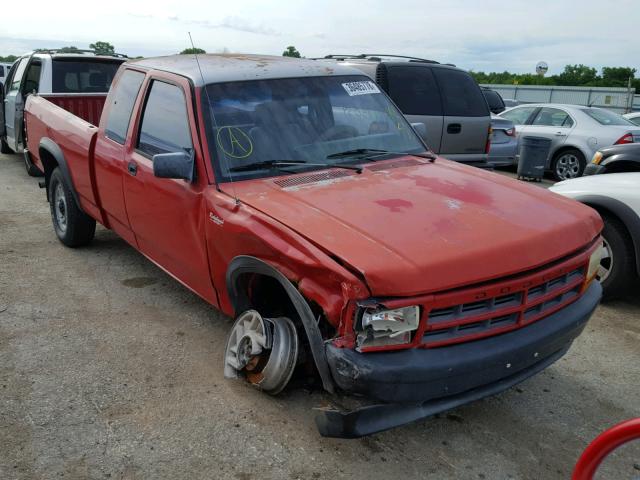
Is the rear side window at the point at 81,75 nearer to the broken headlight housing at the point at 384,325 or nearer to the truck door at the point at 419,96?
the truck door at the point at 419,96

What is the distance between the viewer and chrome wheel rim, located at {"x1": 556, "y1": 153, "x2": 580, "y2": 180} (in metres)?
11.3

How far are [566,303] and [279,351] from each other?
1.52m

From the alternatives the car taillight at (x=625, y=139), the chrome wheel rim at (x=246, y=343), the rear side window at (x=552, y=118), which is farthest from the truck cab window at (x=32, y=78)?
the car taillight at (x=625, y=139)

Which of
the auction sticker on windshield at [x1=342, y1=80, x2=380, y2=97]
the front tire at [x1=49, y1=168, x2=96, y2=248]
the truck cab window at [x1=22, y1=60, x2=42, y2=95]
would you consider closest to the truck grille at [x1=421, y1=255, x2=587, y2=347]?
the auction sticker on windshield at [x1=342, y1=80, x2=380, y2=97]

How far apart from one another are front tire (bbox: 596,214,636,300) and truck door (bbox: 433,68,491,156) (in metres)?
3.35

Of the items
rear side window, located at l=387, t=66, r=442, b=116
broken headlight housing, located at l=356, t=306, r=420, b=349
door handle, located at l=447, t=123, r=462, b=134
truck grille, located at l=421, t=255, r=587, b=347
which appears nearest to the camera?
broken headlight housing, located at l=356, t=306, r=420, b=349

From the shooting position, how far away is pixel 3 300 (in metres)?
4.80

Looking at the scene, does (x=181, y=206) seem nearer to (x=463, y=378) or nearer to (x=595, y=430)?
(x=463, y=378)

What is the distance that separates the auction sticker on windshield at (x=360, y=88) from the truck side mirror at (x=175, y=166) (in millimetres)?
1369

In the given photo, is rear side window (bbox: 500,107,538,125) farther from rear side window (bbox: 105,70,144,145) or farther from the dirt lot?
rear side window (bbox: 105,70,144,145)

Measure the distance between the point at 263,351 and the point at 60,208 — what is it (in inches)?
152

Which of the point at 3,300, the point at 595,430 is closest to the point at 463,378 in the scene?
the point at 595,430

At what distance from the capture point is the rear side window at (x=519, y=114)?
1238 cm

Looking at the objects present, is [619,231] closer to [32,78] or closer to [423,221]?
[423,221]
